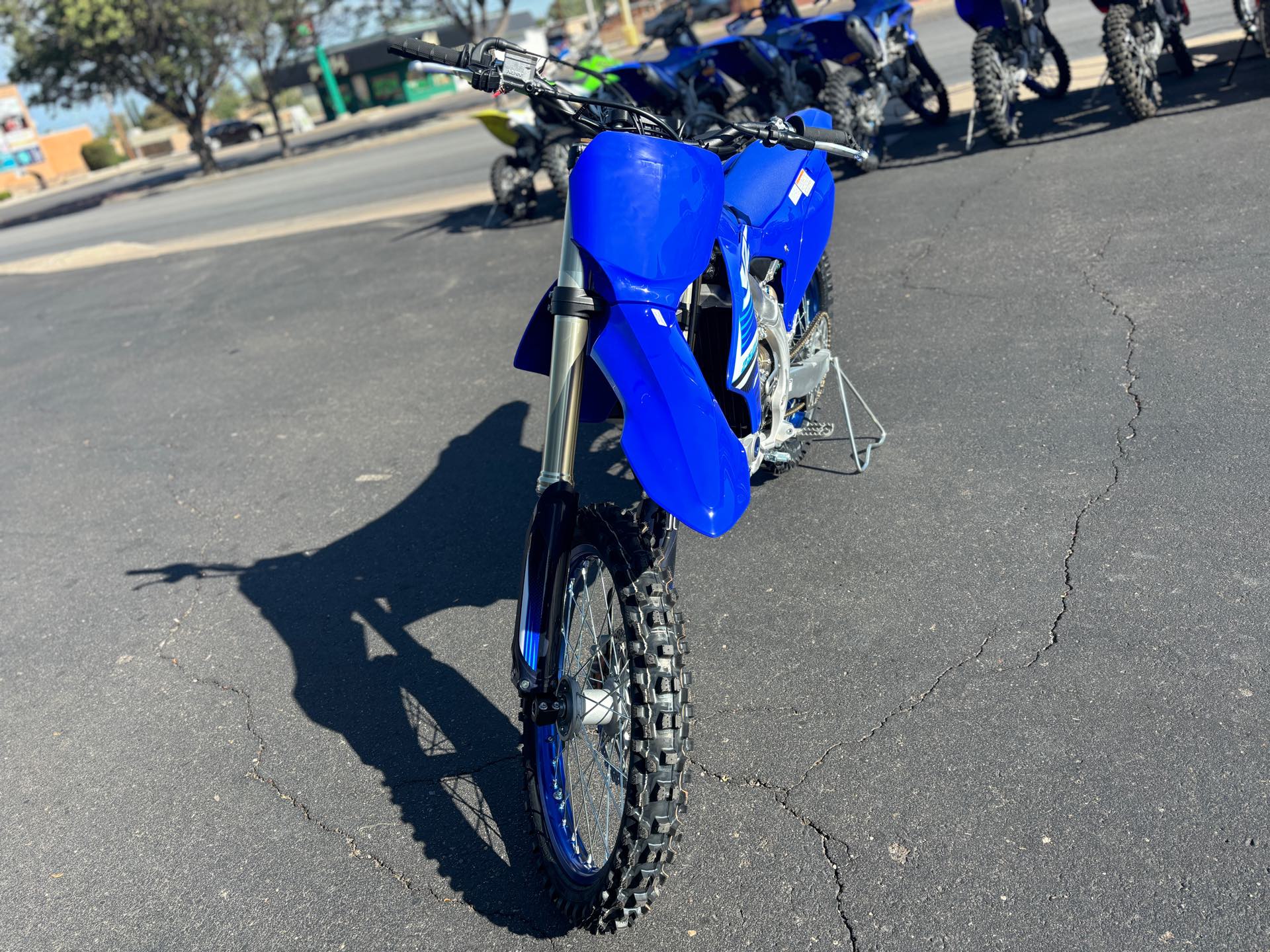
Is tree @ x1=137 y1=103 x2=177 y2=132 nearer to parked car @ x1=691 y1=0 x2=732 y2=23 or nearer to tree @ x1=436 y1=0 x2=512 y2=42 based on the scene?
tree @ x1=436 y1=0 x2=512 y2=42

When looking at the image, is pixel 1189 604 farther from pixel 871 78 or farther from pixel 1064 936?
pixel 871 78

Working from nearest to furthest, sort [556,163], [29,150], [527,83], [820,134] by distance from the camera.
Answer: [527,83] → [820,134] → [556,163] → [29,150]

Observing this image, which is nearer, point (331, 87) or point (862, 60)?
point (862, 60)

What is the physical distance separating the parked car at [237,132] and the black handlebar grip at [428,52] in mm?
53491

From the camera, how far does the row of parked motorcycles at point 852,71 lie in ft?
28.1

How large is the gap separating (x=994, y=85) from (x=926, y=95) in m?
1.98

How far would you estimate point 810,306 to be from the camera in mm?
4887

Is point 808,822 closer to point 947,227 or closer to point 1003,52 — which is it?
point 947,227

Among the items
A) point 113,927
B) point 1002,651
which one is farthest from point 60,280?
point 1002,651

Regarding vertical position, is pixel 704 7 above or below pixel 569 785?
above

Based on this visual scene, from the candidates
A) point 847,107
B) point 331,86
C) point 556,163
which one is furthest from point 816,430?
point 331,86

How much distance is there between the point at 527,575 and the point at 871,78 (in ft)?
26.8

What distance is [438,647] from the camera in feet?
12.9

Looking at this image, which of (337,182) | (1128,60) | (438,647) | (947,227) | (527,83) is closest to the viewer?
(527,83)
